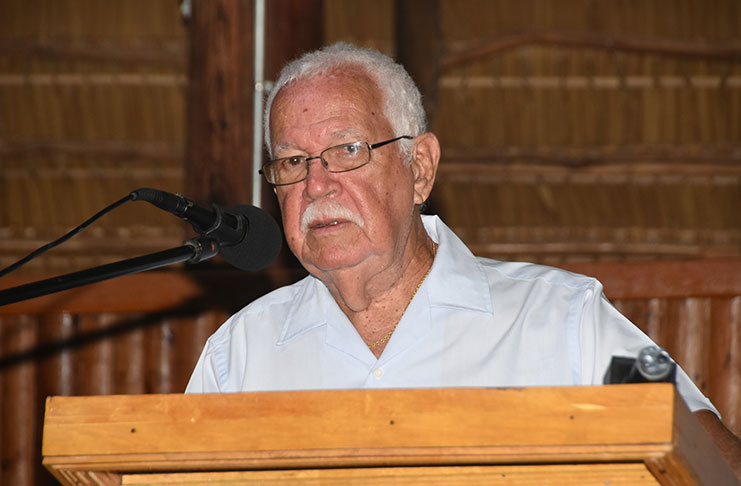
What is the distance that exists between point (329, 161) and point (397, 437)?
0.94 meters

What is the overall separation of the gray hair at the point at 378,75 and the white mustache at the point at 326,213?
0.56 feet

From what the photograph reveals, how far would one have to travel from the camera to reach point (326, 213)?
2.01 m

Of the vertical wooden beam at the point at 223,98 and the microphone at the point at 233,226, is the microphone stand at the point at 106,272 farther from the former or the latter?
the vertical wooden beam at the point at 223,98

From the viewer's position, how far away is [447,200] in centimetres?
583

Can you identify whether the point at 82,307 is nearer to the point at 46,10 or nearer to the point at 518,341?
the point at 518,341

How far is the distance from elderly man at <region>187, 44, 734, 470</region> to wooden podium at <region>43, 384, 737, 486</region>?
0.65 meters

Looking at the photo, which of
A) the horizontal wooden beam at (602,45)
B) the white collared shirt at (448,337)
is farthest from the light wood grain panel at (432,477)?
the horizontal wooden beam at (602,45)

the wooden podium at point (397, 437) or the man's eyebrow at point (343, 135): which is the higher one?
the man's eyebrow at point (343, 135)

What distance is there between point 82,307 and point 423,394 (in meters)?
2.62

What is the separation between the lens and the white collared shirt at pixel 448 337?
191cm

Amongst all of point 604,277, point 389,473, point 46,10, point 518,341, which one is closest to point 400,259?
point 518,341

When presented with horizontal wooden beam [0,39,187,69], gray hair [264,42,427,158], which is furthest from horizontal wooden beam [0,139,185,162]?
gray hair [264,42,427,158]

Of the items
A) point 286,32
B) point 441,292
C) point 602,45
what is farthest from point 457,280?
point 602,45

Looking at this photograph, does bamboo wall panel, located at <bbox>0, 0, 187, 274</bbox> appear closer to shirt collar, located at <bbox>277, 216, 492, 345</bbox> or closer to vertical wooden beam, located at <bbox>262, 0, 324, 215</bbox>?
vertical wooden beam, located at <bbox>262, 0, 324, 215</bbox>
